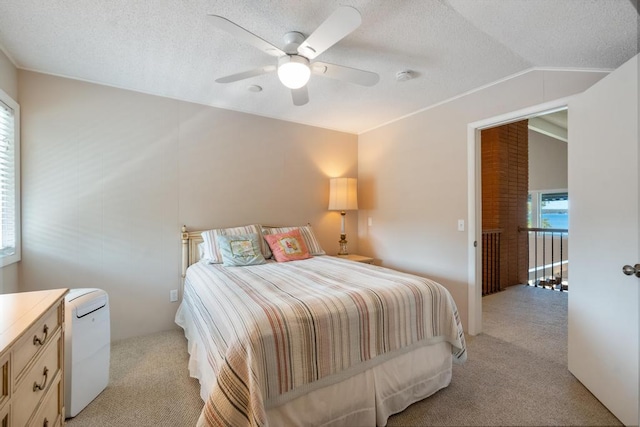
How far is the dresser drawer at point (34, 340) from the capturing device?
986mm

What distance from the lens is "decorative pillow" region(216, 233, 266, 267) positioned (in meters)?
2.72

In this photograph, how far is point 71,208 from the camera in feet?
8.36

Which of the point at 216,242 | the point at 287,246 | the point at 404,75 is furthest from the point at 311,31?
the point at 216,242

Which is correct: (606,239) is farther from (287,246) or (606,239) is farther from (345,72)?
(287,246)

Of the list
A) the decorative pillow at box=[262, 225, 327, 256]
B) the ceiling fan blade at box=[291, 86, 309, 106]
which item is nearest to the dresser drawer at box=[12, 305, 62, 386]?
the ceiling fan blade at box=[291, 86, 309, 106]

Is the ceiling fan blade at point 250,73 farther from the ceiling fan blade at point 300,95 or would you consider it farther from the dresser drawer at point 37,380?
the dresser drawer at point 37,380

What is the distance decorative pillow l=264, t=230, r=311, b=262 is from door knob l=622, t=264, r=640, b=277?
2.36 m

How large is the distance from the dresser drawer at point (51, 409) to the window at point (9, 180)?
132 cm

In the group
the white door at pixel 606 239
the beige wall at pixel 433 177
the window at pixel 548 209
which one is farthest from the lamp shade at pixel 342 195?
the window at pixel 548 209

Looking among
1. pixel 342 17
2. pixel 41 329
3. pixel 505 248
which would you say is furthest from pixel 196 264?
pixel 505 248

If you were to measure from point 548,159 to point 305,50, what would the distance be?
7.39 metres

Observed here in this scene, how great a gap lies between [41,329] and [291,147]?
300cm

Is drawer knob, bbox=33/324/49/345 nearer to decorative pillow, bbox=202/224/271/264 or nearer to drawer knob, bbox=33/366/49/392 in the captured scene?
drawer knob, bbox=33/366/49/392

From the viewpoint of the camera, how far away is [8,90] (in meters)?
2.21
